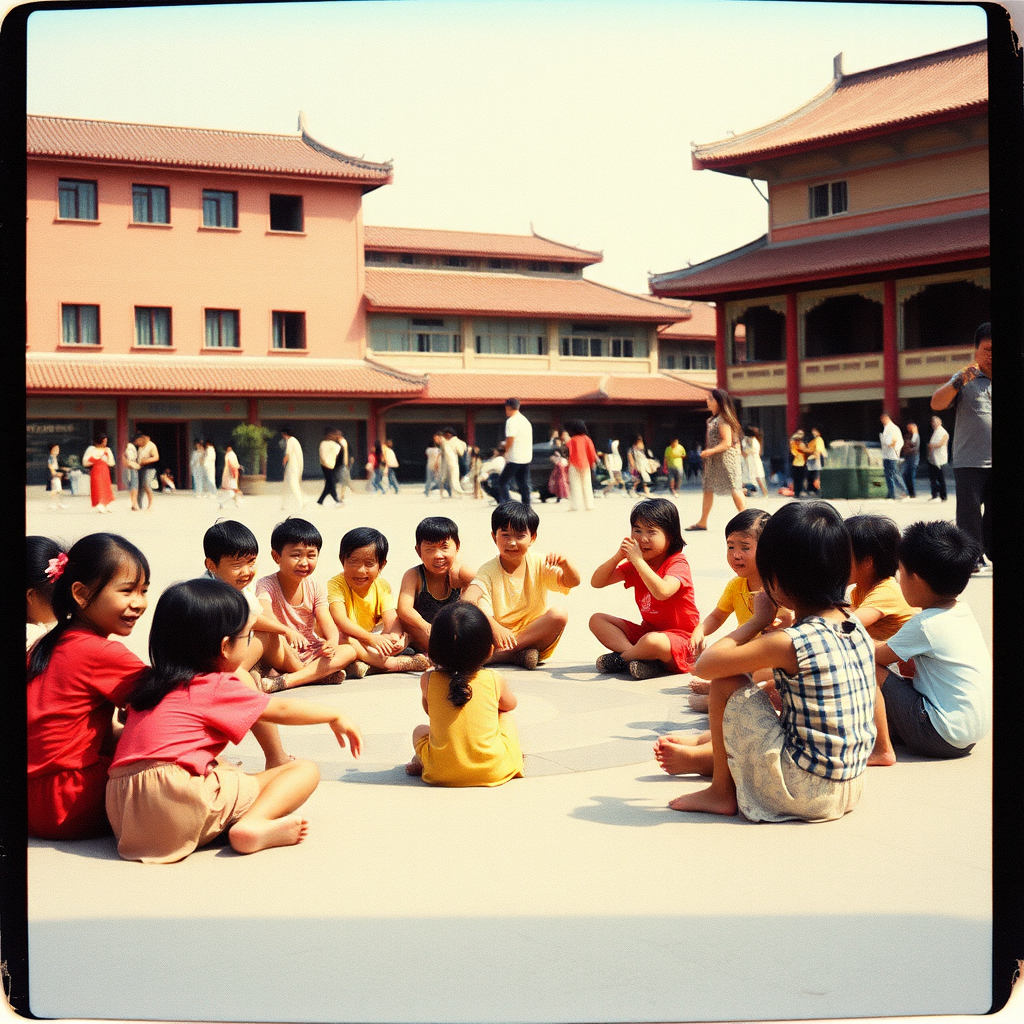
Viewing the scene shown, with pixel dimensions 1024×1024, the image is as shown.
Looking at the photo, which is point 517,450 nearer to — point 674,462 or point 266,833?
point 674,462

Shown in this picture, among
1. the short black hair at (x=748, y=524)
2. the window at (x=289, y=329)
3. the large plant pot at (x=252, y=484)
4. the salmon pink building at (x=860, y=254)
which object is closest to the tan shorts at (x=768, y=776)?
the short black hair at (x=748, y=524)

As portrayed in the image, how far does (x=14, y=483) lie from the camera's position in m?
2.00

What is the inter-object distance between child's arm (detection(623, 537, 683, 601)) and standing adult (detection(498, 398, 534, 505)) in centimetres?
889

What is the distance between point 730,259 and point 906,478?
10.4 metres

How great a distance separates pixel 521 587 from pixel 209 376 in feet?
74.5

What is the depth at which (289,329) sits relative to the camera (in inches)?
1142

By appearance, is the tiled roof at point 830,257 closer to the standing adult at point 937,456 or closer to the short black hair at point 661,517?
the standing adult at point 937,456

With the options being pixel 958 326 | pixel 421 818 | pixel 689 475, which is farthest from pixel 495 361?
pixel 421 818

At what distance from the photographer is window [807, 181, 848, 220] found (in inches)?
958

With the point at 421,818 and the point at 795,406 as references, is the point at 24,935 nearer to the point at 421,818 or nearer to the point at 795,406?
the point at 421,818

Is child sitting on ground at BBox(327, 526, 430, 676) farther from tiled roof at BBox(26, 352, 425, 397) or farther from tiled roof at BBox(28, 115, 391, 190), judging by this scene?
tiled roof at BBox(28, 115, 391, 190)

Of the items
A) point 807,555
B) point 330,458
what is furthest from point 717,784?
point 330,458

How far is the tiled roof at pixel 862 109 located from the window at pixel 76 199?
13.4 metres

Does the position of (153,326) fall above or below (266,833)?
above
